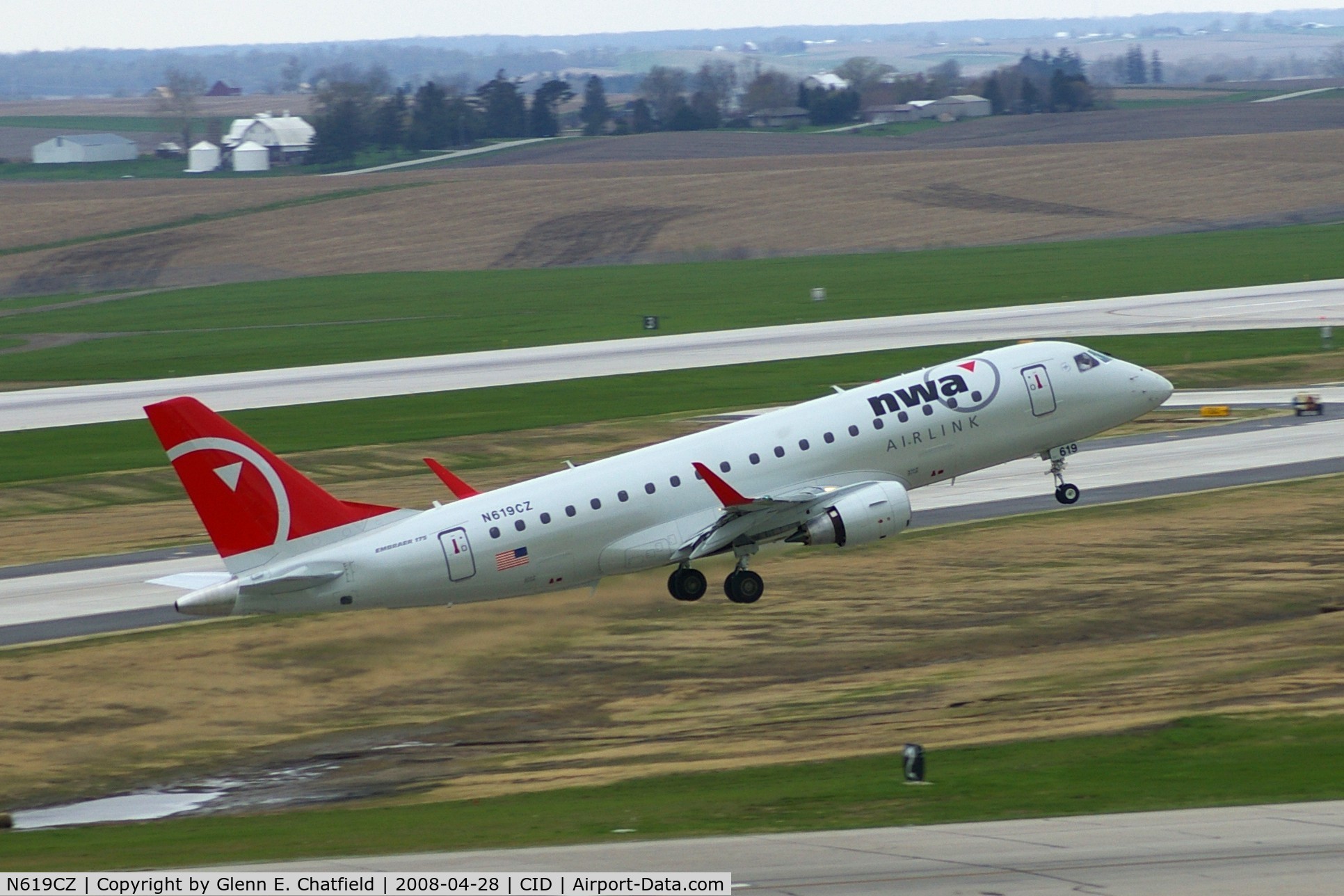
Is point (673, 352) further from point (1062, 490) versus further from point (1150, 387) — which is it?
point (1150, 387)

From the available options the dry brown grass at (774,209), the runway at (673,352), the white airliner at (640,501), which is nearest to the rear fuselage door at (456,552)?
the white airliner at (640,501)

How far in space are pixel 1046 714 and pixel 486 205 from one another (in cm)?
14167

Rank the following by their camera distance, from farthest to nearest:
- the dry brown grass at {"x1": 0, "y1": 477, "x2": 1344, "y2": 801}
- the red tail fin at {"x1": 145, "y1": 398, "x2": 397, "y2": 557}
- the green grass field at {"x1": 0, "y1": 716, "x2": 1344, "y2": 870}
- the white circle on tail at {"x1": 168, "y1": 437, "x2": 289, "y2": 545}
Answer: the white circle on tail at {"x1": 168, "y1": 437, "x2": 289, "y2": 545} < the red tail fin at {"x1": 145, "y1": 398, "x2": 397, "y2": 557} < the dry brown grass at {"x1": 0, "y1": 477, "x2": 1344, "y2": 801} < the green grass field at {"x1": 0, "y1": 716, "x2": 1344, "y2": 870}

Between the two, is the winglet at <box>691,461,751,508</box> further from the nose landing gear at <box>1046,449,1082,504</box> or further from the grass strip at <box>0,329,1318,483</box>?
the grass strip at <box>0,329,1318,483</box>

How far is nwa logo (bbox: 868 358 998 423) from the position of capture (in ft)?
148

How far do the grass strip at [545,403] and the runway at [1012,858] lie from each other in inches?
1867

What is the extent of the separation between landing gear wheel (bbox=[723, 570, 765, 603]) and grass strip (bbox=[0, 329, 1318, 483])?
30495 mm

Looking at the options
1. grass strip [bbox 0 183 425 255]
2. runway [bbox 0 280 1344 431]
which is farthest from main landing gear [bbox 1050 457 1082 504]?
grass strip [bbox 0 183 425 255]

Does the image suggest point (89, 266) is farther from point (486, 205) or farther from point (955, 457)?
point (955, 457)

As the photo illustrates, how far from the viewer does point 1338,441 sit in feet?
210

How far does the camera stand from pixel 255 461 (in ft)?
129

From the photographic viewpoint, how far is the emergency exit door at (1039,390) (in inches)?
1865

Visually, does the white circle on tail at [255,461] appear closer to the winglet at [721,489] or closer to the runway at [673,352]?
the winglet at [721,489]

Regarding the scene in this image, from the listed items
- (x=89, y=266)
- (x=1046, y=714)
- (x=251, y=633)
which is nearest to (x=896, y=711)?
(x=1046, y=714)
